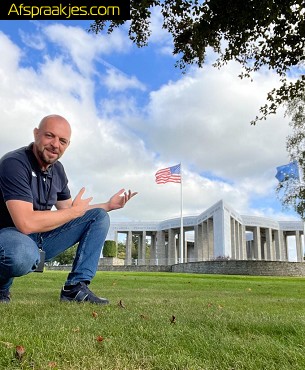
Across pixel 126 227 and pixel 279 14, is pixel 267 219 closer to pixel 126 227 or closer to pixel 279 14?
pixel 126 227

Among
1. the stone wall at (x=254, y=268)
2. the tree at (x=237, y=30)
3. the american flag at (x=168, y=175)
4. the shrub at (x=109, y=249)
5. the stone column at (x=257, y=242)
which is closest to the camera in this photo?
the tree at (x=237, y=30)

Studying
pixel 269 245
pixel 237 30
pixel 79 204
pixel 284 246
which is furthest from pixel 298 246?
pixel 79 204

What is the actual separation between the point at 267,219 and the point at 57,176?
5142 centimetres

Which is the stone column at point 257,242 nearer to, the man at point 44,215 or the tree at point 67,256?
the tree at point 67,256

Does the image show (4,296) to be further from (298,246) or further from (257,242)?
(298,246)

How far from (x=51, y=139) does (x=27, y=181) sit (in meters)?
0.36

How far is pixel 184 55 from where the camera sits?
1002 centimetres

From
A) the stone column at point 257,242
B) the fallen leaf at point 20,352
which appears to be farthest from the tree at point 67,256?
the fallen leaf at point 20,352

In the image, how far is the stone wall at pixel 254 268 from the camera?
27.9m

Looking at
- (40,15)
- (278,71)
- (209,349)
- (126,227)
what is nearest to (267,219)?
(126,227)

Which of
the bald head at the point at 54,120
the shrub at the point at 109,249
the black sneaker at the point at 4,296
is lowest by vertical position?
the black sneaker at the point at 4,296

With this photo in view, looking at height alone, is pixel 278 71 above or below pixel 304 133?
below

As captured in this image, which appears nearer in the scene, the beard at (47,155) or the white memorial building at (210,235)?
the beard at (47,155)

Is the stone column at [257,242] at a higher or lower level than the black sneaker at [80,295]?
higher
